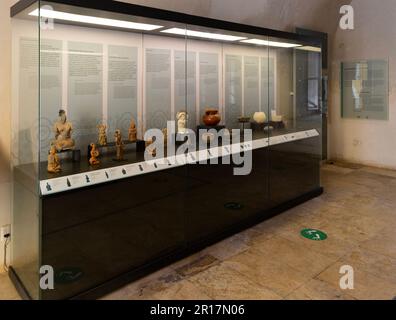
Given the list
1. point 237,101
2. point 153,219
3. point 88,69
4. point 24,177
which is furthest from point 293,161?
point 24,177

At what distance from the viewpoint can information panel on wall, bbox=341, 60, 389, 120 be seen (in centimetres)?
598

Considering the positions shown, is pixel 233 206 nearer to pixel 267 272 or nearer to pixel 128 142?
pixel 267 272

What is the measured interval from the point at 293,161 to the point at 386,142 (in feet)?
9.60

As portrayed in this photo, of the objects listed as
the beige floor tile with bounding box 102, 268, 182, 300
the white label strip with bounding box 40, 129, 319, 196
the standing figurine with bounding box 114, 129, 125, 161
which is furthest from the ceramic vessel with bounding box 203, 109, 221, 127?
the beige floor tile with bounding box 102, 268, 182, 300

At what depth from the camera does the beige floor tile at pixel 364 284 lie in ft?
7.58

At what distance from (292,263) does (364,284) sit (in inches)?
20.7

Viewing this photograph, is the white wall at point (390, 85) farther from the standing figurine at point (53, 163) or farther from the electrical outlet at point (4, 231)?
the electrical outlet at point (4, 231)

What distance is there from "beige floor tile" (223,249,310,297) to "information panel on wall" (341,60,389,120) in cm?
441

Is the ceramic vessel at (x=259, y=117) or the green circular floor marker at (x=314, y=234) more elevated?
the ceramic vessel at (x=259, y=117)

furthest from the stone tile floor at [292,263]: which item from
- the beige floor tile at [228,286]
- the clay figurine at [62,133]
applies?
the clay figurine at [62,133]

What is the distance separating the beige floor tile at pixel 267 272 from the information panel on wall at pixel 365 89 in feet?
14.5

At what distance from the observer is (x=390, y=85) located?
5906 millimetres

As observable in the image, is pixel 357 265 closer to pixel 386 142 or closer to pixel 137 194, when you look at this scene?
pixel 137 194

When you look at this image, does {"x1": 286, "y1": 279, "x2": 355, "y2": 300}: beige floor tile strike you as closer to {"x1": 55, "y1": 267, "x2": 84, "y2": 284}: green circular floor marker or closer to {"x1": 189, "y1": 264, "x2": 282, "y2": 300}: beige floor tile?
{"x1": 189, "y1": 264, "x2": 282, "y2": 300}: beige floor tile
